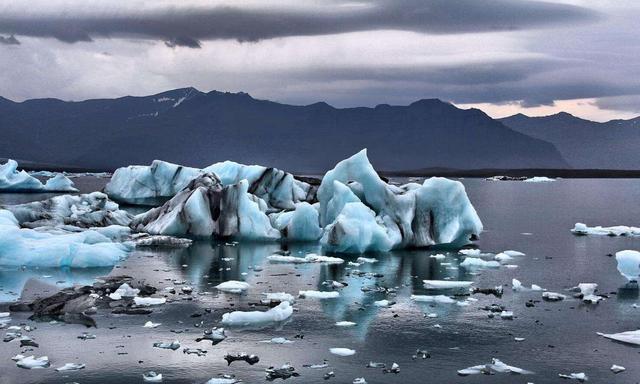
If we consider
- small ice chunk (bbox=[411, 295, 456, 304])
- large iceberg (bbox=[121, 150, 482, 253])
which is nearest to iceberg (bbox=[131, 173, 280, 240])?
large iceberg (bbox=[121, 150, 482, 253])

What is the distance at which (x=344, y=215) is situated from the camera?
1088 inches

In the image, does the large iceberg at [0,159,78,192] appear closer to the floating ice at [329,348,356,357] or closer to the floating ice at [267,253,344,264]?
the floating ice at [267,253,344,264]

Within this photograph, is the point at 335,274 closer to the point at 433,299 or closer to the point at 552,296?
the point at 433,299

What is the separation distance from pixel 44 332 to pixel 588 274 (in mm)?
16618

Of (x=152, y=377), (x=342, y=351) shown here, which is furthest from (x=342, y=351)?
(x=152, y=377)

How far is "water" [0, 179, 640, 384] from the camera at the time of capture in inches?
502

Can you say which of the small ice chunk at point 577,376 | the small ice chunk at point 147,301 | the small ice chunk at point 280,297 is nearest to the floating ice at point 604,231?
the small ice chunk at point 280,297

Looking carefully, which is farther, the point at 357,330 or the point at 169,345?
the point at 357,330

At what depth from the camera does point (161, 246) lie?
97.0 feet

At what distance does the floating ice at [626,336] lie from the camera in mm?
15164

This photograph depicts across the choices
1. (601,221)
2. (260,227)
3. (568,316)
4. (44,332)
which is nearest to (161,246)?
(260,227)

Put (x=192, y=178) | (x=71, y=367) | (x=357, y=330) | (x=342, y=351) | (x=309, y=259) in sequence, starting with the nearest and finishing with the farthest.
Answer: (x=71, y=367) → (x=342, y=351) → (x=357, y=330) → (x=309, y=259) → (x=192, y=178)

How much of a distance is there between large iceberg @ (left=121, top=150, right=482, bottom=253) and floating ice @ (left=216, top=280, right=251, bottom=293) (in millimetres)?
7588

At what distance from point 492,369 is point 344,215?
48.8ft
